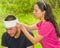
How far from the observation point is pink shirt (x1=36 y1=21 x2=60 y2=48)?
310 centimetres

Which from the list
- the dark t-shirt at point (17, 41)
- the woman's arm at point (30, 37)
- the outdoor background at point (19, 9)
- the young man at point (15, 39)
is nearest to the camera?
the woman's arm at point (30, 37)

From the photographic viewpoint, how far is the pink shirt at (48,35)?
310 cm

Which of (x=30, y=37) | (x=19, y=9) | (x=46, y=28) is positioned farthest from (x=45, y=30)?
(x=19, y=9)

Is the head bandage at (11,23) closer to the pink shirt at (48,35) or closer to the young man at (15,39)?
the young man at (15,39)

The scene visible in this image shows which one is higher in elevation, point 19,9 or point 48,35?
point 48,35

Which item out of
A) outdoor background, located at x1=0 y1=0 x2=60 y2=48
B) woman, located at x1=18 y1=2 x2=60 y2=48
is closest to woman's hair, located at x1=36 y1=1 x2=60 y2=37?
woman, located at x1=18 y1=2 x2=60 y2=48

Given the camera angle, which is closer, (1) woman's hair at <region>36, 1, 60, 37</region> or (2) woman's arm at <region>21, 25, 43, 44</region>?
(2) woman's arm at <region>21, 25, 43, 44</region>

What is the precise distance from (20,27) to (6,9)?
5228mm

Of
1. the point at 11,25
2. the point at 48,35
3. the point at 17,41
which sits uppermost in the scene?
the point at 11,25

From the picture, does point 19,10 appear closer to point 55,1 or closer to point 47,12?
point 55,1

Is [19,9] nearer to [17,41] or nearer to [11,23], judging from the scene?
[17,41]

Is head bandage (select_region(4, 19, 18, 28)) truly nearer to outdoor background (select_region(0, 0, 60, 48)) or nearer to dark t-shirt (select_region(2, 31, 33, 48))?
dark t-shirt (select_region(2, 31, 33, 48))

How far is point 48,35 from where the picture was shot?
3.12 m

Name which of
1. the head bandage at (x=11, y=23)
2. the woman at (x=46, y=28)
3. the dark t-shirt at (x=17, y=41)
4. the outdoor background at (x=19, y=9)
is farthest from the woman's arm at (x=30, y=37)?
the outdoor background at (x=19, y=9)
